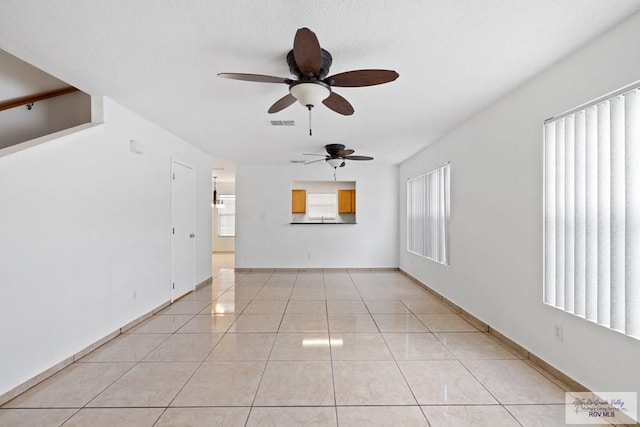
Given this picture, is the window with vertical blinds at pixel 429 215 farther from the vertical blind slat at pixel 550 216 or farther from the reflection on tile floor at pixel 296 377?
the vertical blind slat at pixel 550 216

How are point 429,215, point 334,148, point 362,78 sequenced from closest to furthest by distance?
1. point 362,78
2. point 334,148
3. point 429,215

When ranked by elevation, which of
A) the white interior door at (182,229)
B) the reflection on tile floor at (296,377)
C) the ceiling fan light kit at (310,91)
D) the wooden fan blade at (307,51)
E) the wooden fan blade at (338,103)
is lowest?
the reflection on tile floor at (296,377)

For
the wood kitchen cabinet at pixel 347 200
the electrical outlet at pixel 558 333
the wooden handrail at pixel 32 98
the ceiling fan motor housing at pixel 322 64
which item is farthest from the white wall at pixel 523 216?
the wooden handrail at pixel 32 98

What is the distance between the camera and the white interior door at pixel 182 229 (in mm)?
4594

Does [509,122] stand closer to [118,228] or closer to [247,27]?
[247,27]

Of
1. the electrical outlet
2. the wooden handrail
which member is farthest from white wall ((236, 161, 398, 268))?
the electrical outlet

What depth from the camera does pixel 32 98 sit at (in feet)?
10.7

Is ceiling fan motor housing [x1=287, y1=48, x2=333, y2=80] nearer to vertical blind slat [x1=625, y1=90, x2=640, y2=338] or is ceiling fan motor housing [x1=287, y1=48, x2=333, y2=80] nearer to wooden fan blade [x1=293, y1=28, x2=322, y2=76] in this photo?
wooden fan blade [x1=293, y1=28, x2=322, y2=76]

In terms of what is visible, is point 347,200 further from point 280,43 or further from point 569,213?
point 280,43

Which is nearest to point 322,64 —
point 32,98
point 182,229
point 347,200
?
point 32,98

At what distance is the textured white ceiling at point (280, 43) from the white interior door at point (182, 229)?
56.1 inches

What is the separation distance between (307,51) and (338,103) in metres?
0.76

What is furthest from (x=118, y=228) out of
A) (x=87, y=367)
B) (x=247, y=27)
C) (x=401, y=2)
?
(x=401, y=2)

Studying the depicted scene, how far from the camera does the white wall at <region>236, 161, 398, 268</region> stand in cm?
729
